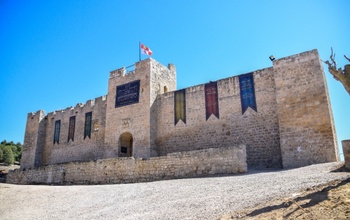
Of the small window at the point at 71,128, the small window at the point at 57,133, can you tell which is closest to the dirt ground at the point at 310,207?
the small window at the point at 71,128

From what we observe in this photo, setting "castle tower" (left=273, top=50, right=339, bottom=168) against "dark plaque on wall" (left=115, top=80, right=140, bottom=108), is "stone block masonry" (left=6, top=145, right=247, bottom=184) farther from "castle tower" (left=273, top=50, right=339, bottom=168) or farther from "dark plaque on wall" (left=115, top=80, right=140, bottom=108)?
"dark plaque on wall" (left=115, top=80, right=140, bottom=108)

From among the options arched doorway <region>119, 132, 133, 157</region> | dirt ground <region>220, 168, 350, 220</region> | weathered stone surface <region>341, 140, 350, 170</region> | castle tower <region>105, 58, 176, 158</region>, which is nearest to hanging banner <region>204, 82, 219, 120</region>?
castle tower <region>105, 58, 176, 158</region>

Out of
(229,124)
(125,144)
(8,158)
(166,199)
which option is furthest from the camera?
(8,158)

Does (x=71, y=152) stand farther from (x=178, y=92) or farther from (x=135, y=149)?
(x=178, y=92)

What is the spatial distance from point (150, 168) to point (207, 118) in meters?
4.36

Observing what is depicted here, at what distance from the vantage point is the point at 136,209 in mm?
6824

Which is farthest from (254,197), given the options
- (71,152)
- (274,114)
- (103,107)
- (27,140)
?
(27,140)

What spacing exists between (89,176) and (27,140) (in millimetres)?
12869

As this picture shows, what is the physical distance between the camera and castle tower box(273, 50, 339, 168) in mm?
10820

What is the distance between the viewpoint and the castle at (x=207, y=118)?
11.3 meters

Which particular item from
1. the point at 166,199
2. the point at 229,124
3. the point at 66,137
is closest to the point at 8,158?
the point at 66,137

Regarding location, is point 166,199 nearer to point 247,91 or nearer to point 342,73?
point 342,73

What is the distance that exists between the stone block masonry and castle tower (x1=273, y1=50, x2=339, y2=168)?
259 centimetres

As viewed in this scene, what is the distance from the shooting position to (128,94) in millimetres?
17609
